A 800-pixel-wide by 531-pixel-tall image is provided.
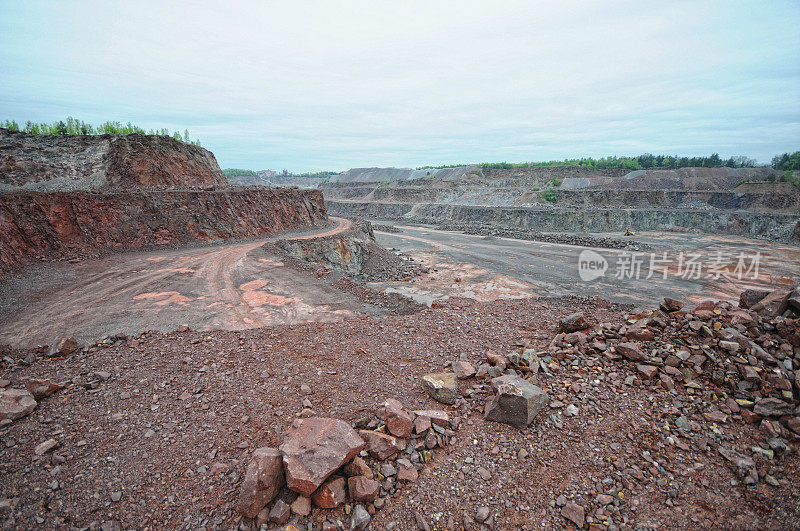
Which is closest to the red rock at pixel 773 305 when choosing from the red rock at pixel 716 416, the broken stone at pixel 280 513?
the red rock at pixel 716 416

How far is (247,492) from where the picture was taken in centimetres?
357

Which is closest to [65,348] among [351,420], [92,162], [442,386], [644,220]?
[351,420]

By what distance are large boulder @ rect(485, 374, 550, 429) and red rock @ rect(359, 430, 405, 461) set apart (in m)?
1.52

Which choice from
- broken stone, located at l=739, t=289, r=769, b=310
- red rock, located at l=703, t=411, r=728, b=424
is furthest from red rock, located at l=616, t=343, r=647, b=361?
broken stone, located at l=739, t=289, r=769, b=310

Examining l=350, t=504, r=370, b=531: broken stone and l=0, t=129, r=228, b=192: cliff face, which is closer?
l=350, t=504, r=370, b=531: broken stone

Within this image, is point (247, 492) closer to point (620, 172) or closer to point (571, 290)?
point (571, 290)

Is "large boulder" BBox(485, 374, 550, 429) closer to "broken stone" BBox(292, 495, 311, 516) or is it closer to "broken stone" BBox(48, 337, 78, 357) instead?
"broken stone" BBox(292, 495, 311, 516)

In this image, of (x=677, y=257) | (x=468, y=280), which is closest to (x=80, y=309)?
(x=468, y=280)

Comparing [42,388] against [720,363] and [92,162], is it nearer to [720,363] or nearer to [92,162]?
[720,363]

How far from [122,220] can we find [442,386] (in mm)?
20045

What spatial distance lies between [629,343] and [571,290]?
1328 cm

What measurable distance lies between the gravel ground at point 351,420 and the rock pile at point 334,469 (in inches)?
6.3

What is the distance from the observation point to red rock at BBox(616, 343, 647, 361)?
19.1ft

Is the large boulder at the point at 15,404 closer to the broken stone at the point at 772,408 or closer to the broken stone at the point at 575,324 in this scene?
the broken stone at the point at 575,324
